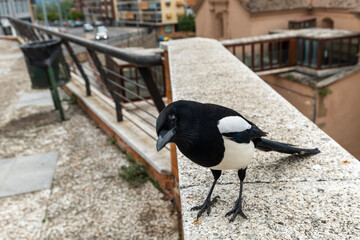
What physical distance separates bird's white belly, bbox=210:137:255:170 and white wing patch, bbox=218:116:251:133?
5cm

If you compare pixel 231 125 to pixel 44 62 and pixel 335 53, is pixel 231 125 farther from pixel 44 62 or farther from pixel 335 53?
pixel 335 53

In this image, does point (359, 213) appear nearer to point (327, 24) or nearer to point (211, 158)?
point (211, 158)

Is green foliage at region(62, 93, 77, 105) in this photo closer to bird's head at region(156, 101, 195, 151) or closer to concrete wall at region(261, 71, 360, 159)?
bird's head at region(156, 101, 195, 151)

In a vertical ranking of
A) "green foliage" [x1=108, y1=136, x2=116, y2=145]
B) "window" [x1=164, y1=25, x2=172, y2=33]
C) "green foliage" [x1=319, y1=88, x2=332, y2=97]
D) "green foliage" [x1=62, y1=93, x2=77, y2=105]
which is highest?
"green foliage" [x1=62, y1=93, x2=77, y2=105]

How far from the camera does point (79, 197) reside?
148 inches

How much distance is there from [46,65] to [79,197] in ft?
10.1

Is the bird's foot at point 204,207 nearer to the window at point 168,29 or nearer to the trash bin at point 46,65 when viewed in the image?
the trash bin at point 46,65

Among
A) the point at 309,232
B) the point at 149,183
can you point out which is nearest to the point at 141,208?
the point at 149,183

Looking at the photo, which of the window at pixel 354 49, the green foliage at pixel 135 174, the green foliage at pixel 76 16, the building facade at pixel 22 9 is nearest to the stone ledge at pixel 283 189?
the green foliage at pixel 135 174

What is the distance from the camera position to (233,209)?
1650 mm

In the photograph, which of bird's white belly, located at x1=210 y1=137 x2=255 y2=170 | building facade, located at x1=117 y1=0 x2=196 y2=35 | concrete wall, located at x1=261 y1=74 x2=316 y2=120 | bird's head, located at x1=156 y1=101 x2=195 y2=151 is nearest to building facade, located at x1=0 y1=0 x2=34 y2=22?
building facade, located at x1=117 y1=0 x2=196 y2=35

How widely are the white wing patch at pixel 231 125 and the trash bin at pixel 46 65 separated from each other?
15.7ft

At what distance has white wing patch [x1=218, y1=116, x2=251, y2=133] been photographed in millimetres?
1630

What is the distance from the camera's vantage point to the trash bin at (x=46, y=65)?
584cm
